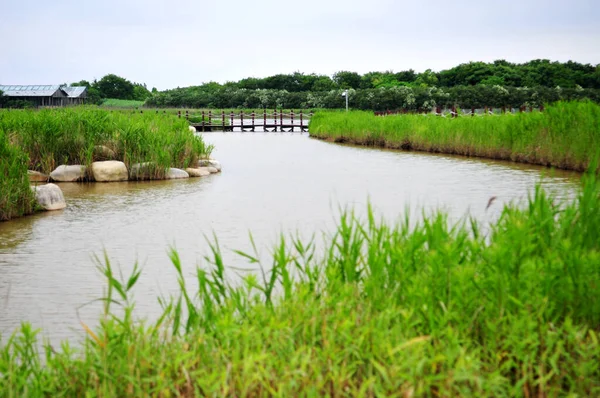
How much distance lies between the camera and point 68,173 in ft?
51.3

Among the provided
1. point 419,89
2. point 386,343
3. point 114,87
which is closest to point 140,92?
point 114,87

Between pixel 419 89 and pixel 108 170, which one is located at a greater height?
pixel 419 89

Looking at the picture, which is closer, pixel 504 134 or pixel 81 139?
pixel 81 139

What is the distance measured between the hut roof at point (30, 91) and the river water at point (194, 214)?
71684mm

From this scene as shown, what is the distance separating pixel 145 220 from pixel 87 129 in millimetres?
5864

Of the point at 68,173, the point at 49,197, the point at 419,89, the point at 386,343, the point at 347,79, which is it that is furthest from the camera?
the point at 347,79

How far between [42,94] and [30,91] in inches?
92.1

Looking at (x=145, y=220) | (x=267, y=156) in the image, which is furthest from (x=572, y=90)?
(x=145, y=220)

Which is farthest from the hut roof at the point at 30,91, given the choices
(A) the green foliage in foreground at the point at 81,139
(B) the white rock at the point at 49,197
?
(B) the white rock at the point at 49,197

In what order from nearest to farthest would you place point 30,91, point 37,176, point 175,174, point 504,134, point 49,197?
point 49,197
point 37,176
point 175,174
point 504,134
point 30,91

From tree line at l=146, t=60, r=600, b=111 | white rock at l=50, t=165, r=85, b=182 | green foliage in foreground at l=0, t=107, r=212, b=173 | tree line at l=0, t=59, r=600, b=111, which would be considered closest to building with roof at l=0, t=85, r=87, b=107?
tree line at l=0, t=59, r=600, b=111

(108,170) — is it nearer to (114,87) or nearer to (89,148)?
(89,148)

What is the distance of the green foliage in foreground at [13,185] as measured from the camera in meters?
10.6

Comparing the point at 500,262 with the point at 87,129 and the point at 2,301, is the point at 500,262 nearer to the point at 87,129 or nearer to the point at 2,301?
the point at 2,301
